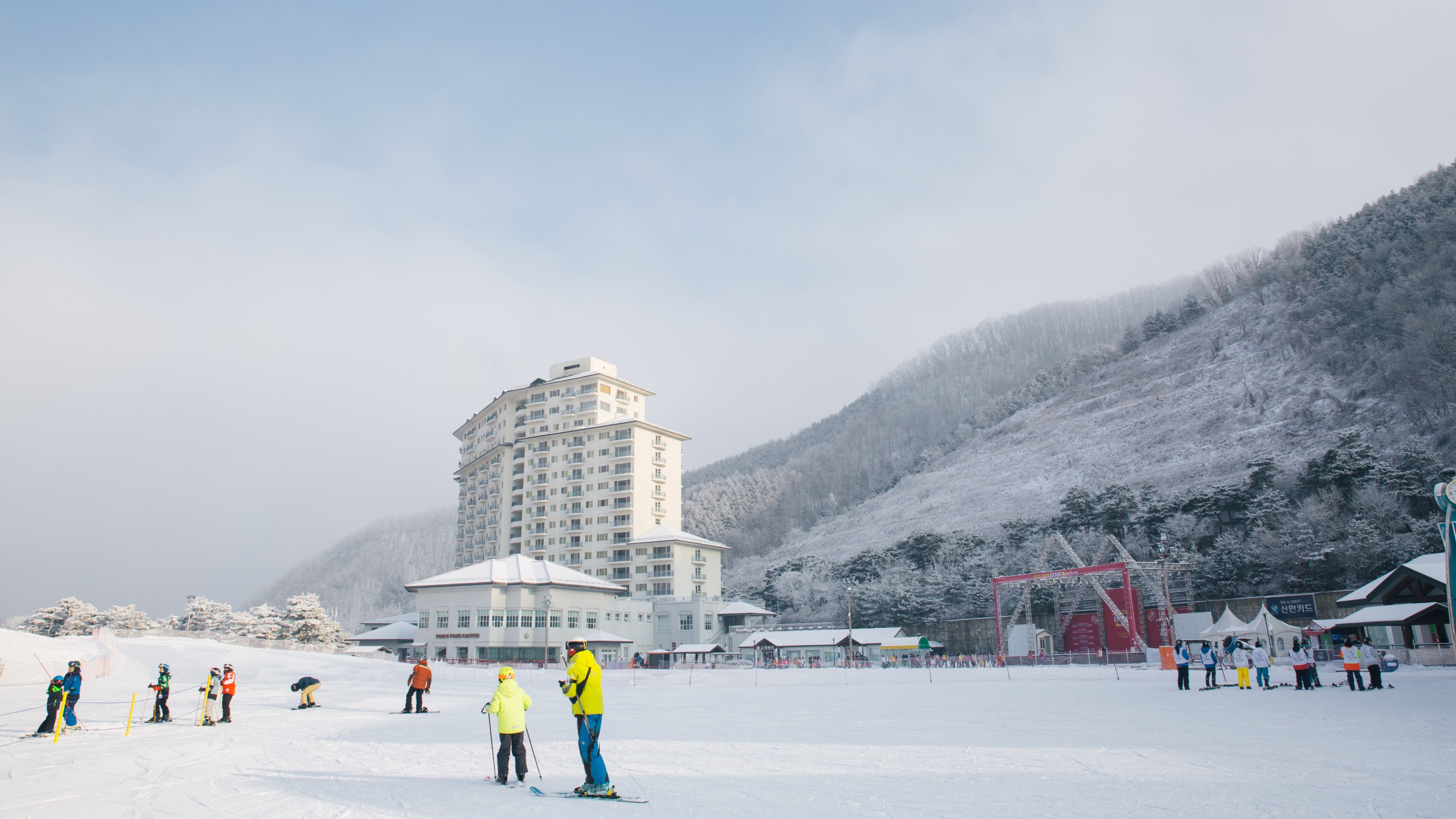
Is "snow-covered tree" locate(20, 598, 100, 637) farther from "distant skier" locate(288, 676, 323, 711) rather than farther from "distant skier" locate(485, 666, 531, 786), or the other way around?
"distant skier" locate(485, 666, 531, 786)

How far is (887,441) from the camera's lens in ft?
572

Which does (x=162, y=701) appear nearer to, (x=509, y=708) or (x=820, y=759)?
(x=509, y=708)

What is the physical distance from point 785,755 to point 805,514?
13811 cm

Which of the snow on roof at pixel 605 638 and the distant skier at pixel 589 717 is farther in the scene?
the snow on roof at pixel 605 638

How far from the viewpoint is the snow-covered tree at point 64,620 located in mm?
84062

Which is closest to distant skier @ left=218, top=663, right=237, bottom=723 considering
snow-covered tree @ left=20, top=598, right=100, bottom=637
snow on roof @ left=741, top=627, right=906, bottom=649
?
snow on roof @ left=741, top=627, right=906, bottom=649

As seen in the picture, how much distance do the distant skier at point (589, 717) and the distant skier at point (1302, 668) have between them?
20.5 metres

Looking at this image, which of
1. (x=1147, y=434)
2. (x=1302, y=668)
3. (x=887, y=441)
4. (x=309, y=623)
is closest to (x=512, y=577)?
(x=309, y=623)

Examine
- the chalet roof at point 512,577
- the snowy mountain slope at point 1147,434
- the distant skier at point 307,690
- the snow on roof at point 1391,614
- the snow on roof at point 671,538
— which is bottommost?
the distant skier at point 307,690

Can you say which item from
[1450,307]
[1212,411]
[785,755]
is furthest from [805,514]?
[785,755]

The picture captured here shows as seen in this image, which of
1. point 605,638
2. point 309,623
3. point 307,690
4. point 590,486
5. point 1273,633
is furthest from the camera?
point 590,486

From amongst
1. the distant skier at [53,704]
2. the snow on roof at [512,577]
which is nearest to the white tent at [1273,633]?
the distant skier at [53,704]

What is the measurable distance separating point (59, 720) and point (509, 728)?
10.9 m

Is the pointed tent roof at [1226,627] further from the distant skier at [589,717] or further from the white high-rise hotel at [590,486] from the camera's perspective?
the white high-rise hotel at [590,486]
